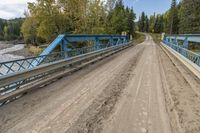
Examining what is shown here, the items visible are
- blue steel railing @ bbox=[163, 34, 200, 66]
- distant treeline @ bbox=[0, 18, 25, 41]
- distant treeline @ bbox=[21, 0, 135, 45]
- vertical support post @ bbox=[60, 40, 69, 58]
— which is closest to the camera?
blue steel railing @ bbox=[163, 34, 200, 66]

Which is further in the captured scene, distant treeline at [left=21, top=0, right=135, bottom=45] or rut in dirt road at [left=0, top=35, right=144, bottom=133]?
distant treeline at [left=21, top=0, right=135, bottom=45]

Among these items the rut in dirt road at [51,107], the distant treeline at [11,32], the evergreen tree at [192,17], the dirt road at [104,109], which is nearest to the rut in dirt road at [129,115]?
the dirt road at [104,109]

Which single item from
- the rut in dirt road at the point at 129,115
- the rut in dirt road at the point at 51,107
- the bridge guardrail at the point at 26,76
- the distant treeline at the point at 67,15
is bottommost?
the rut in dirt road at the point at 129,115

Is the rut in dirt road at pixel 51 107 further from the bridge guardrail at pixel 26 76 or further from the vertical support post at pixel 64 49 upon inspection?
the vertical support post at pixel 64 49

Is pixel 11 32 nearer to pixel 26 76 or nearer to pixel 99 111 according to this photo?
pixel 26 76

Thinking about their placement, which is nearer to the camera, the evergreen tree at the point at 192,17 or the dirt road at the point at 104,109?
the dirt road at the point at 104,109

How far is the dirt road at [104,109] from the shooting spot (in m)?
3.96

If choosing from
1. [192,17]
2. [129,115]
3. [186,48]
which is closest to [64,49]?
[129,115]

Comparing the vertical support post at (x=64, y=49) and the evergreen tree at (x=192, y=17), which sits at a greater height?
the evergreen tree at (x=192, y=17)

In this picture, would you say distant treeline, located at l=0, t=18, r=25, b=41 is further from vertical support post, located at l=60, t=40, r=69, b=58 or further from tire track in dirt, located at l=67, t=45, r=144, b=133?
tire track in dirt, located at l=67, t=45, r=144, b=133

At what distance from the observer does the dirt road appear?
3955mm

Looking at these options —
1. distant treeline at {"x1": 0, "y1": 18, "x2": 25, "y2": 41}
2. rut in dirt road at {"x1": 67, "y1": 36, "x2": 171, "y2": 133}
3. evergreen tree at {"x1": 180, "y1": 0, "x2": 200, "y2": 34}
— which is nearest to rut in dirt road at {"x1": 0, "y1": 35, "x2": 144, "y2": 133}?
rut in dirt road at {"x1": 67, "y1": 36, "x2": 171, "y2": 133}

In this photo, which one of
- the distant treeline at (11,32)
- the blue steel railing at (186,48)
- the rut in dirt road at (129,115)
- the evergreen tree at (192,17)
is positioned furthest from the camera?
the distant treeline at (11,32)

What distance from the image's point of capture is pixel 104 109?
4.86 meters
